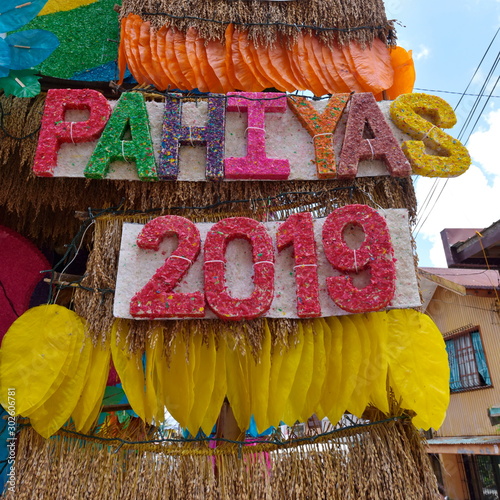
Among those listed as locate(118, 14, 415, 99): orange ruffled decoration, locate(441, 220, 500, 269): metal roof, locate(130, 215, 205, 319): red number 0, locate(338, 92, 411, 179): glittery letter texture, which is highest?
A: locate(441, 220, 500, 269): metal roof

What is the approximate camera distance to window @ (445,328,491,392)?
350 inches

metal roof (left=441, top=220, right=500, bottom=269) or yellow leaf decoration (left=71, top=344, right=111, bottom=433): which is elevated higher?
metal roof (left=441, top=220, right=500, bottom=269)

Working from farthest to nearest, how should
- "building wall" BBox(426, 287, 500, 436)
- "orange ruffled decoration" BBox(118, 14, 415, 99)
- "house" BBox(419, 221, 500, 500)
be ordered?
"building wall" BBox(426, 287, 500, 436), "house" BBox(419, 221, 500, 500), "orange ruffled decoration" BBox(118, 14, 415, 99)

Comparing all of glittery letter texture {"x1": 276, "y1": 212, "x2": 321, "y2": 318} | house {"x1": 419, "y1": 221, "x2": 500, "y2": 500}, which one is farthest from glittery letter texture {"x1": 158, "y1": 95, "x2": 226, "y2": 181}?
house {"x1": 419, "y1": 221, "x2": 500, "y2": 500}

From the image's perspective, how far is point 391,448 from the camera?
96.5 inches

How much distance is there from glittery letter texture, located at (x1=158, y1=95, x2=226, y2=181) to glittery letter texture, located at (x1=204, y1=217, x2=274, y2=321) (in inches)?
17.8

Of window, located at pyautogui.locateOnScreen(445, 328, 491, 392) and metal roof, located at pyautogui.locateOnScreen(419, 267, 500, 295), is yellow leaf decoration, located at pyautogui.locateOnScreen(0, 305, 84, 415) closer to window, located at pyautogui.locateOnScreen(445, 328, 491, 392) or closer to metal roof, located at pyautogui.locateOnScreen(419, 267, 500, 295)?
metal roof, located at pyautogui.locateOnScreen(419, 267, 500, 295)

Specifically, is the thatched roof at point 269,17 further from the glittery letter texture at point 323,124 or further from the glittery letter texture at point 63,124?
the glittery letter texture at point 63,124

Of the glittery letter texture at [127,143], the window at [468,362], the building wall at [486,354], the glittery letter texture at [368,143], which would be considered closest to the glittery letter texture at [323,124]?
the glittery letter texture at [368,143]

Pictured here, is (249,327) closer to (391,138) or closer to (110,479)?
(110,479)

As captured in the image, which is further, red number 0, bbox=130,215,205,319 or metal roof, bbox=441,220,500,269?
metal roof, bbox=441,220,500,269

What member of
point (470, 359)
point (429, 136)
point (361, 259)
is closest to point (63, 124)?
point (361, 259)

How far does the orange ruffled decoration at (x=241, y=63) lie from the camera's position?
3.46m

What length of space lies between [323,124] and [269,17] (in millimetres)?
1266
